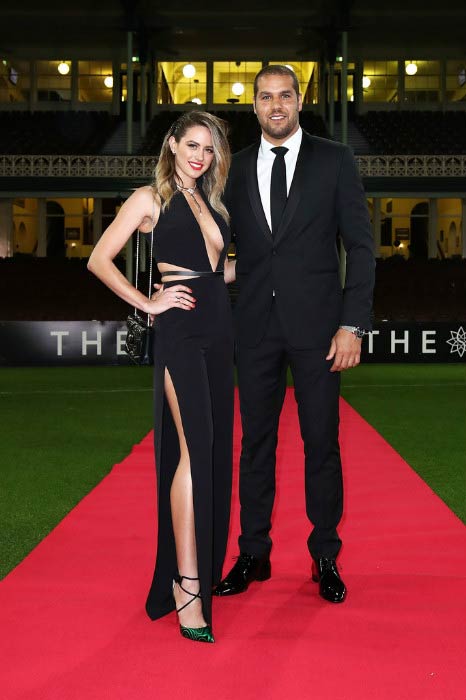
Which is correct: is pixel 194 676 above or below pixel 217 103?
below

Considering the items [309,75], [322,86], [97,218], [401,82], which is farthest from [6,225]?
[401,82]

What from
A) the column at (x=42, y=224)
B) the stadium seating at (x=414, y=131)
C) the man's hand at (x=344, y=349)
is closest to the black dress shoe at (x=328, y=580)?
the man's hand at (x=344, y=349)

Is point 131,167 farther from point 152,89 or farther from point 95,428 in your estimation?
point 95,428

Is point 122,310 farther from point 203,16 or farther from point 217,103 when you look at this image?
point 217,103

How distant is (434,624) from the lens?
314 cm

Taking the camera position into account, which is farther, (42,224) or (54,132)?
(42,224)

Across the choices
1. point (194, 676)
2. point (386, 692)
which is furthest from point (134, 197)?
point (386, 692)

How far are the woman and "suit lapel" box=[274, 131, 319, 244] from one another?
1.09ft

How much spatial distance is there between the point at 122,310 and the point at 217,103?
14.2m

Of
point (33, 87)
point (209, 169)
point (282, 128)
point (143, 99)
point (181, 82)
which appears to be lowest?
point (209, 169)

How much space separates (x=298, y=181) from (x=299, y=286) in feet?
1.38

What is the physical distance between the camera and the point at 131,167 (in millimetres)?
27594

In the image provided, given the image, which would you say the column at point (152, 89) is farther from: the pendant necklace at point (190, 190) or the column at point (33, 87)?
the pendant necklace at point (190, 190)

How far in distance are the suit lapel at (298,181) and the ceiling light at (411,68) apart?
32909 millimetres
